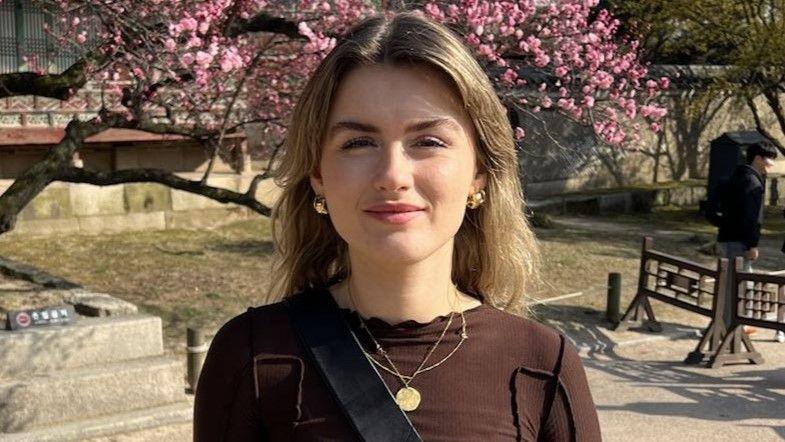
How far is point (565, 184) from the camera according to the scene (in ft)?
63.7

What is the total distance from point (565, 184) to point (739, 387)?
1098 centimetres

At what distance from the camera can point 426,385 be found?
78.3 inches

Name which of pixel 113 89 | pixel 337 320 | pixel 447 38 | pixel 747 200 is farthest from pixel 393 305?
pixel 113 89

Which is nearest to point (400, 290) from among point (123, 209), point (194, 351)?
point (194, 351)

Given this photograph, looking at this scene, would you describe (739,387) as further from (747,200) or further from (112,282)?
(112,282)

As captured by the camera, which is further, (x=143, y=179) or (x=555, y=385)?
(x=143, y=179)

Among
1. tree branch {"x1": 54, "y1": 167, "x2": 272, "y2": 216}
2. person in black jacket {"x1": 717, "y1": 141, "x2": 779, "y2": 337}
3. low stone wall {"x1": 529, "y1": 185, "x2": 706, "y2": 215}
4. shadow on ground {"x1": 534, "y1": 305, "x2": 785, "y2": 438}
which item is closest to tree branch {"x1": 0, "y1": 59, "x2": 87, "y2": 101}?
tree branch {"x1": 54, "y1": 167, "x2": 272, "y2": 216}

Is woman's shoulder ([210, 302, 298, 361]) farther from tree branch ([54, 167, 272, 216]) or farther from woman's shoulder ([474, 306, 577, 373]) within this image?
tree branch ([54, 167, 272, 216])

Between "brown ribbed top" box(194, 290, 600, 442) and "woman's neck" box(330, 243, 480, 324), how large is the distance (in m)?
0.03

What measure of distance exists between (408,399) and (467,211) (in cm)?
52

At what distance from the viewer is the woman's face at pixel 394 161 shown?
1.98 metres

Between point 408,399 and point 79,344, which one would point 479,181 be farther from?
point 79,344

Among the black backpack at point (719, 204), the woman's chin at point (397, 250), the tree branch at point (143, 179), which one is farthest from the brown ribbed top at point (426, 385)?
the black backpack at point (719, 204)

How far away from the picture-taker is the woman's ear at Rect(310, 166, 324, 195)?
216cm
